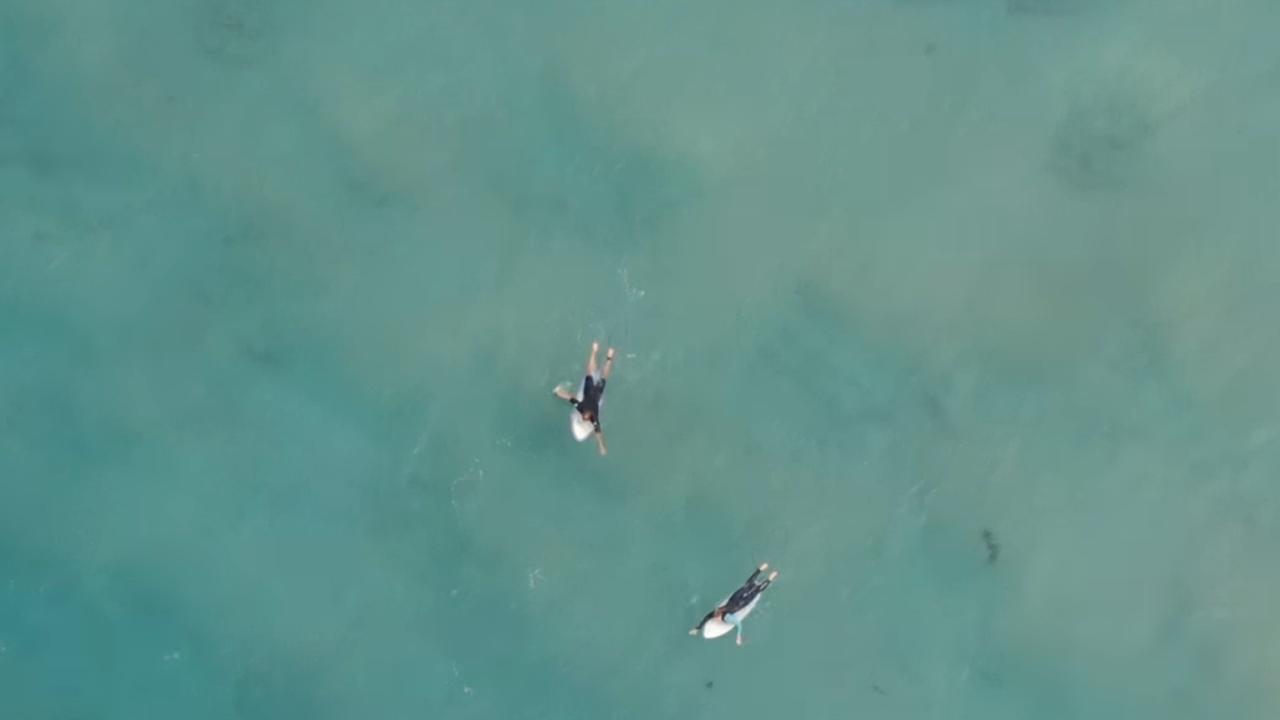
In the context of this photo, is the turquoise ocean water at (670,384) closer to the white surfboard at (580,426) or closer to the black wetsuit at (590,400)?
the white surfboard at (580,426)

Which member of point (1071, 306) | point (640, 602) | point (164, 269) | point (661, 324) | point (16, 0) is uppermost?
point (16, 0)

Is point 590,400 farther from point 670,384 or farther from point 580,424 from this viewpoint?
point 670,384

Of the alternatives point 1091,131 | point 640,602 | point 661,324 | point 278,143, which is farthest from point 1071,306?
point 278,143

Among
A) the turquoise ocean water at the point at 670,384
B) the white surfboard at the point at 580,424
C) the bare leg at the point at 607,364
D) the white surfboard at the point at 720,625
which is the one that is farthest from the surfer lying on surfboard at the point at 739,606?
the bare leg at the point at 607,364

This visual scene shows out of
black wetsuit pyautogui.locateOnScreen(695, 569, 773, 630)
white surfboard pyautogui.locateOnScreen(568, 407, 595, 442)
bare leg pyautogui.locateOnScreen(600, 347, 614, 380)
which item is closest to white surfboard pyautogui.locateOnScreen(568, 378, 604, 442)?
white surfboard pyautogui.locateOnScreen(568, 407, 595, 442)

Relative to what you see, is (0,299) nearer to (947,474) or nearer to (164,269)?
(164,269)

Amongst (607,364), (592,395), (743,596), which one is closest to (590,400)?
(592,395)

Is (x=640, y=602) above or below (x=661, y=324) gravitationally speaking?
below
